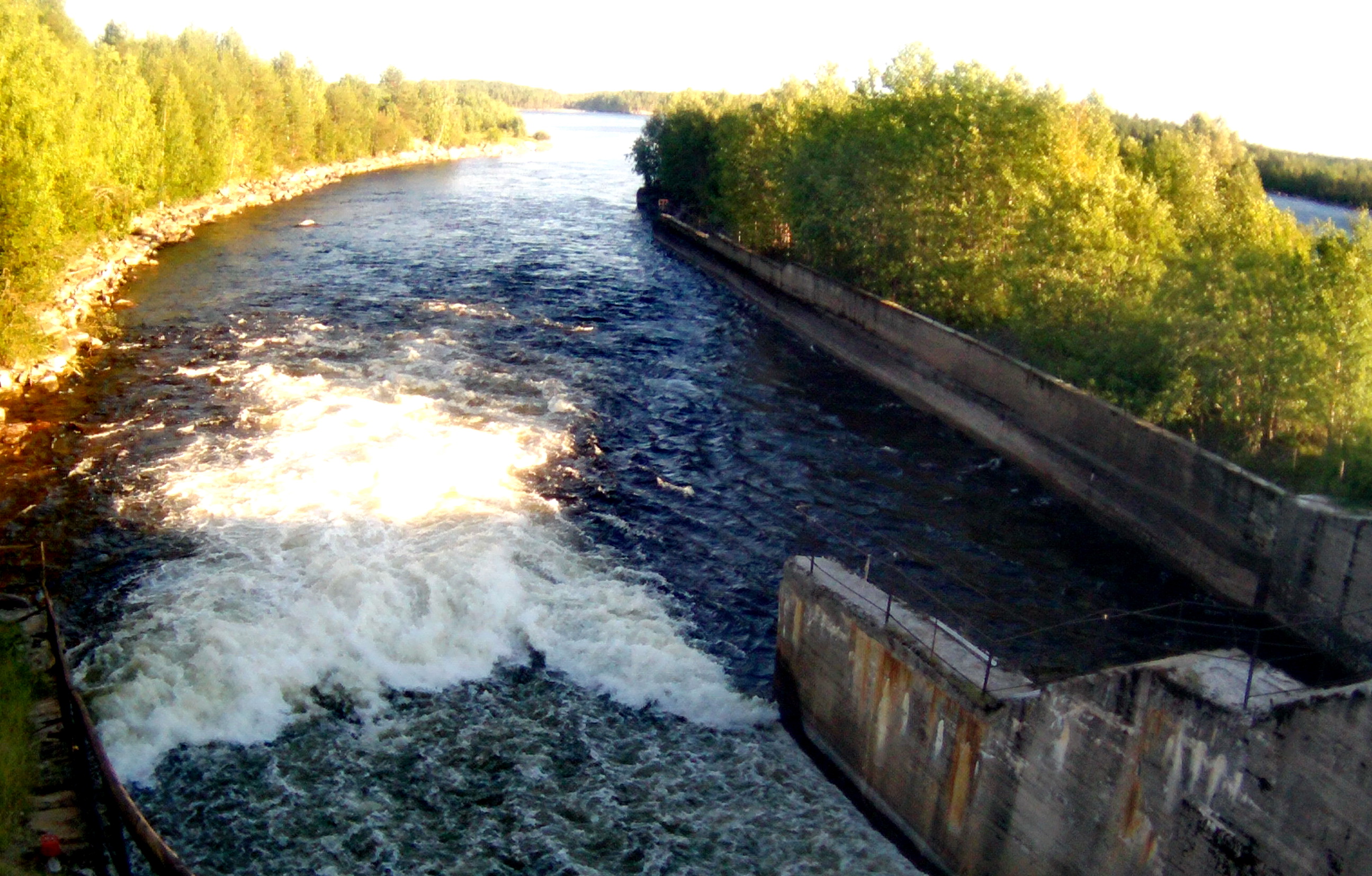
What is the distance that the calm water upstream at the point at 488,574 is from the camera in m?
16.4

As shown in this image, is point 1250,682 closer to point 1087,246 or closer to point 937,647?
point 937,647

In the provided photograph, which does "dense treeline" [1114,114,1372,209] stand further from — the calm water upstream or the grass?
the grass

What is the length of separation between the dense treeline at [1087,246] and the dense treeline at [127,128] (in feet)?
109

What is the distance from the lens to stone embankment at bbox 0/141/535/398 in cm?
3728

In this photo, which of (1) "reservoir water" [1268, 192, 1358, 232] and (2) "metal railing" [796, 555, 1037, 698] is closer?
(2) "metal railing" [796, 555, 1037, 698]

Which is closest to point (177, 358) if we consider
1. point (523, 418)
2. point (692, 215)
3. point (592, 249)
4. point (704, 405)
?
point (523, 418)

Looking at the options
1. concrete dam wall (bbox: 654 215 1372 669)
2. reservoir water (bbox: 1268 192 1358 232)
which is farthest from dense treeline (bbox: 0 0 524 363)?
reservoir water (bbox: 1268 192 1358 232)

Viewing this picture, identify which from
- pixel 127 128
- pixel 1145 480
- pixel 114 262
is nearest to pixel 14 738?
pixel 1145 480

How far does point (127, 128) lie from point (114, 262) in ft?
31.0

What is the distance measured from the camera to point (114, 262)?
56.2 m

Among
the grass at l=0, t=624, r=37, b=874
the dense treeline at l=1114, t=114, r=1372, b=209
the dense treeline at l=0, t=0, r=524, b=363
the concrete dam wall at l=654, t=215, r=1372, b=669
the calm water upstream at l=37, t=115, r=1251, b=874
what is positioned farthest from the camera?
the dense treeline at l=1114, t=114, r=1372, b=209

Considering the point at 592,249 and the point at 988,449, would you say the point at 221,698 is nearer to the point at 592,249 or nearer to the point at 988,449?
the point at 988,449

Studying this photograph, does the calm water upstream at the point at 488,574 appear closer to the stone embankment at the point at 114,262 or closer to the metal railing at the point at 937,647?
the stone embankment at the point at 114,262

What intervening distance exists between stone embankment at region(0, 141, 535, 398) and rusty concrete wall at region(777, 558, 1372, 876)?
105 feet
